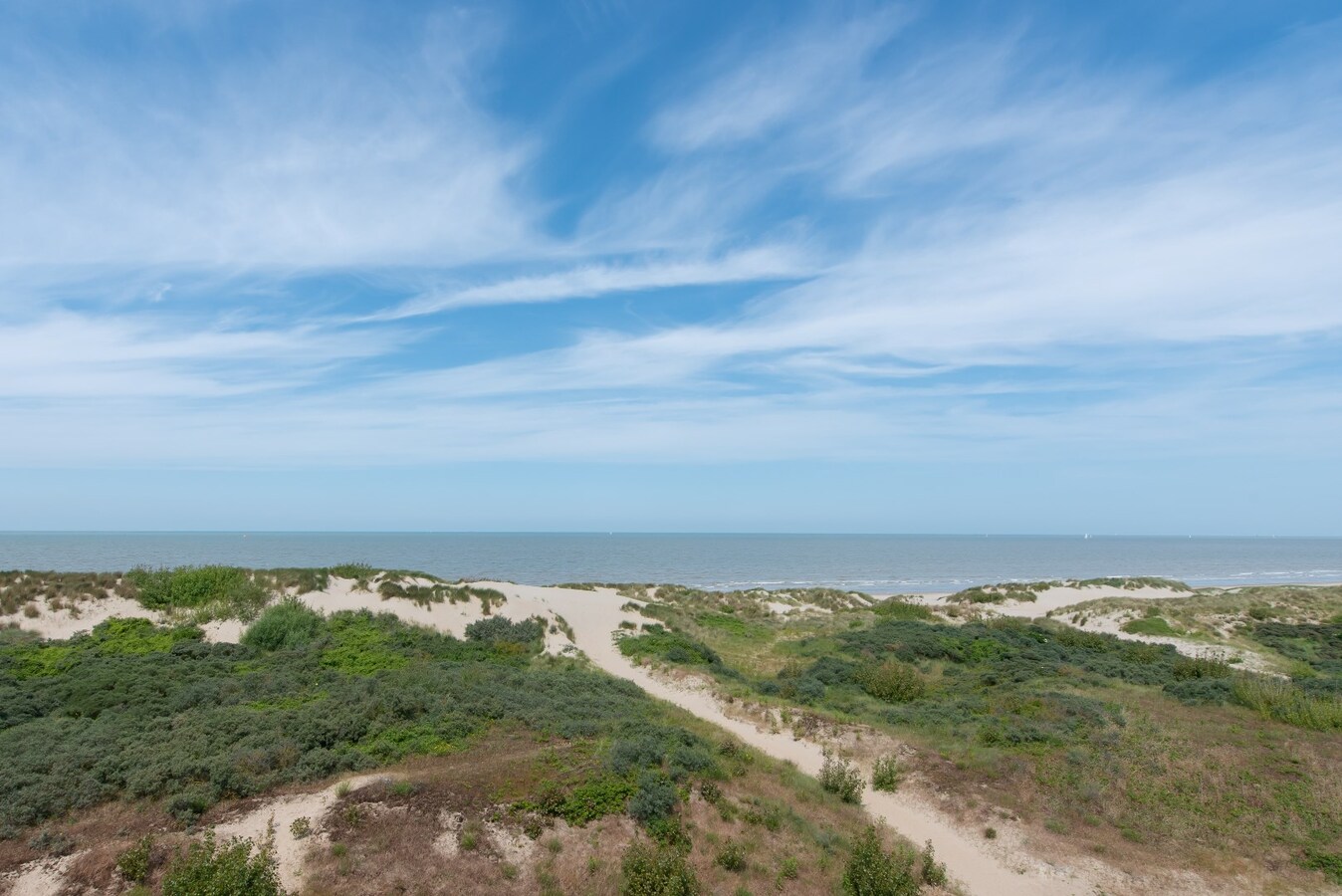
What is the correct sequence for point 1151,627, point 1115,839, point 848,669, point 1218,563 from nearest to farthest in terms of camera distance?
point 1115,839, point 848,669, point 1151,627, point 1218,563

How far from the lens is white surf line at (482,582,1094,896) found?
38.2 ft

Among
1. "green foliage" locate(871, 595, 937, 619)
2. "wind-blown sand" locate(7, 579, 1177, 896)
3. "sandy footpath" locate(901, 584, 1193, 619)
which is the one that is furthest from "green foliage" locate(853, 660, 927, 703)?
"sandy footpath" locate(901, 584, 1193, 619)

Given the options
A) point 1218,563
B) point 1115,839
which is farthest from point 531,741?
point 1218,563

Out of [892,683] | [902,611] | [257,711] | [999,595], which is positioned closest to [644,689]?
[892,683]

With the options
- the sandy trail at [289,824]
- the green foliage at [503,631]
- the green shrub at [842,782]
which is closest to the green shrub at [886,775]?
the green shrub at [842,782]

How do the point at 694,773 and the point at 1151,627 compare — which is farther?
the point at 1151,627

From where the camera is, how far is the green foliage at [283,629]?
77.6ft

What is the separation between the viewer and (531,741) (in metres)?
15.0

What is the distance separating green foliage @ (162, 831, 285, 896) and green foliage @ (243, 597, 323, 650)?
47.8 feet

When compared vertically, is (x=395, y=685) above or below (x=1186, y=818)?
above

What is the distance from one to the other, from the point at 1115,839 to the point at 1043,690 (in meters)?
10.1

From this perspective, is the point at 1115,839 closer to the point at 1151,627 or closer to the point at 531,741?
the point at 531,741

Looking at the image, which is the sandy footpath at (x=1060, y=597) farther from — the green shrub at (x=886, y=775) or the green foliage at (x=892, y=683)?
the green shrub at (x=886, y=775)

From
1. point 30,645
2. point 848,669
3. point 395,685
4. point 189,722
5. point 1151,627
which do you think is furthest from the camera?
point 1151,627
